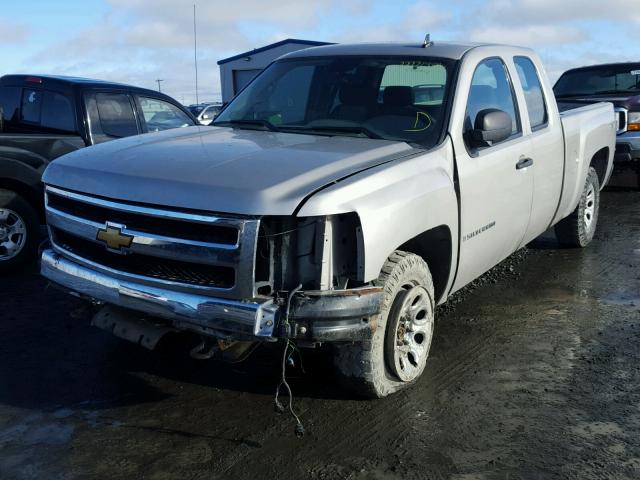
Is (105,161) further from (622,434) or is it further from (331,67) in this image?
(622,434)

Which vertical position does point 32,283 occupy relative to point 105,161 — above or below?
below

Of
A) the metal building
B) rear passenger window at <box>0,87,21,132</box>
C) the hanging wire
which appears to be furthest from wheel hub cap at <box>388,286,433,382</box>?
the metal building

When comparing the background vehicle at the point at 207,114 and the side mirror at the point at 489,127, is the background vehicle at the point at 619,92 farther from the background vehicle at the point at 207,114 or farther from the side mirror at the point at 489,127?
the side mirror at the point at 489,127

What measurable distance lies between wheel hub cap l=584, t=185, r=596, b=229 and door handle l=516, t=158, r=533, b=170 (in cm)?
242

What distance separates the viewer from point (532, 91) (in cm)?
550

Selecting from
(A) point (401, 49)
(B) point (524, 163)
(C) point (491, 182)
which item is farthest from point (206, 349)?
(B) point (524, 163)

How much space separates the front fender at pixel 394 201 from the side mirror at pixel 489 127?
0.30 meters

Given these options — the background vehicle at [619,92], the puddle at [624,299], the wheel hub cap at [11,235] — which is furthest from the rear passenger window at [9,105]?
the background vehicle at [619,92]

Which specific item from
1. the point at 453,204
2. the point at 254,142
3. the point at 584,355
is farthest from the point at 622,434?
the point at 254,142

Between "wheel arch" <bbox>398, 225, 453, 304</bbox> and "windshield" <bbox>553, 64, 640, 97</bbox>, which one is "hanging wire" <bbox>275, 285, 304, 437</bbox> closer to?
"wheel arch" <bbox>398, 225, 453, 304</bbox>

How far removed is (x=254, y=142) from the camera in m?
4.03

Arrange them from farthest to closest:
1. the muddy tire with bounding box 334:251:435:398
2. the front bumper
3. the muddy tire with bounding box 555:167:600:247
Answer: the muddy tire with bounding box 555:167:600:247 < the muddy tire with bounding box 334:251:435:398 < the front bumper

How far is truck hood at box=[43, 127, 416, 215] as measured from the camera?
3.10 m

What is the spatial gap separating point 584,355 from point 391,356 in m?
1.62
